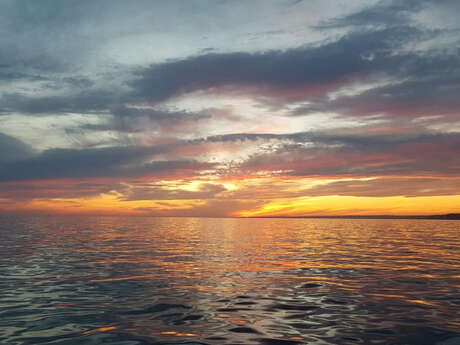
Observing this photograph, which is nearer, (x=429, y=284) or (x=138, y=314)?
(x=138, y=314)

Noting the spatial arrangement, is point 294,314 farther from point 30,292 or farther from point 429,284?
point 30,292

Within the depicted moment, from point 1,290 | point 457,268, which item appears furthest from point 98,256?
point 457,268

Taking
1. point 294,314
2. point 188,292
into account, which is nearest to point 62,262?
point 188,292

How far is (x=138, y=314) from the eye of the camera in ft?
41.3

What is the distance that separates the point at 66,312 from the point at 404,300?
507 inches

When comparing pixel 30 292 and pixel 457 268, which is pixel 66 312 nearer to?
pixel 30 292

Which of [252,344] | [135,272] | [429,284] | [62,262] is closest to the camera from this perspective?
[252,344]

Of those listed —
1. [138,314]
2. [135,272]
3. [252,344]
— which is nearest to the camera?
[252,344]

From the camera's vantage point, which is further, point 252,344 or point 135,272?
point 135,272

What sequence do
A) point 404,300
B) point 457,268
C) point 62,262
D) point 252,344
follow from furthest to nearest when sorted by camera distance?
point 62,262 → point 457,268 → point 404,300 → point 252,344

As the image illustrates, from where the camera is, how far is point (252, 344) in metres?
9.55

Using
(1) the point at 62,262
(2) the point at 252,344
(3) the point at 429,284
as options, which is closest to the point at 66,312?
(2) the point at 252,344

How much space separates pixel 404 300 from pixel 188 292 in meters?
9.00

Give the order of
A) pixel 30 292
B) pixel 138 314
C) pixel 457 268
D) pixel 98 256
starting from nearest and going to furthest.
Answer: pixel 138 314
pixel 30 292
pixel 457 268
pixel 98 256
